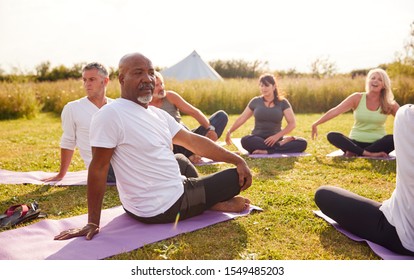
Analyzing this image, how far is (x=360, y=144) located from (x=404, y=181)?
3771 mm

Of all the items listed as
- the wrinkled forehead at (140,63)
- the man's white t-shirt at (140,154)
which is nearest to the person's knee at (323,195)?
the man's white t-shirt at (140,154)

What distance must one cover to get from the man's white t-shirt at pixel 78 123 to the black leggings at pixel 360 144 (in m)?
3.63

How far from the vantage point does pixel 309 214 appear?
3562mm

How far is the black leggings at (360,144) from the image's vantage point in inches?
232

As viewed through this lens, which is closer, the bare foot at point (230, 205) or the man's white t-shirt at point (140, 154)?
the man's white t-shirt at point (140, 154)

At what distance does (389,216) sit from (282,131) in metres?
3.75

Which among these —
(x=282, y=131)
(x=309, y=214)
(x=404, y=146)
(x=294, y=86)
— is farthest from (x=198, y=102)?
(x=404, y=146)

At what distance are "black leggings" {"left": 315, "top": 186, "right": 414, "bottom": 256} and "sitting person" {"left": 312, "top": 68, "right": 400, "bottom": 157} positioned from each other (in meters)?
3.01

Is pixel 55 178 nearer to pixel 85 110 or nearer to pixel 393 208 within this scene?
pixel 85 110

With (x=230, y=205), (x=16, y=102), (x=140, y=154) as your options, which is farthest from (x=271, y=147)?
(x=16, y=102)

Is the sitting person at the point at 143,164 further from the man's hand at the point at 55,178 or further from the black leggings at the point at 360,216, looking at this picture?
the man's hand at the point at 55,178

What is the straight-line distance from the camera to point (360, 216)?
291 cm

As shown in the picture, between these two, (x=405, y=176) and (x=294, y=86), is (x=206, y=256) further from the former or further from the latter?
(x=294, y=86)

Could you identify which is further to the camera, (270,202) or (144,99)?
(270,202)
